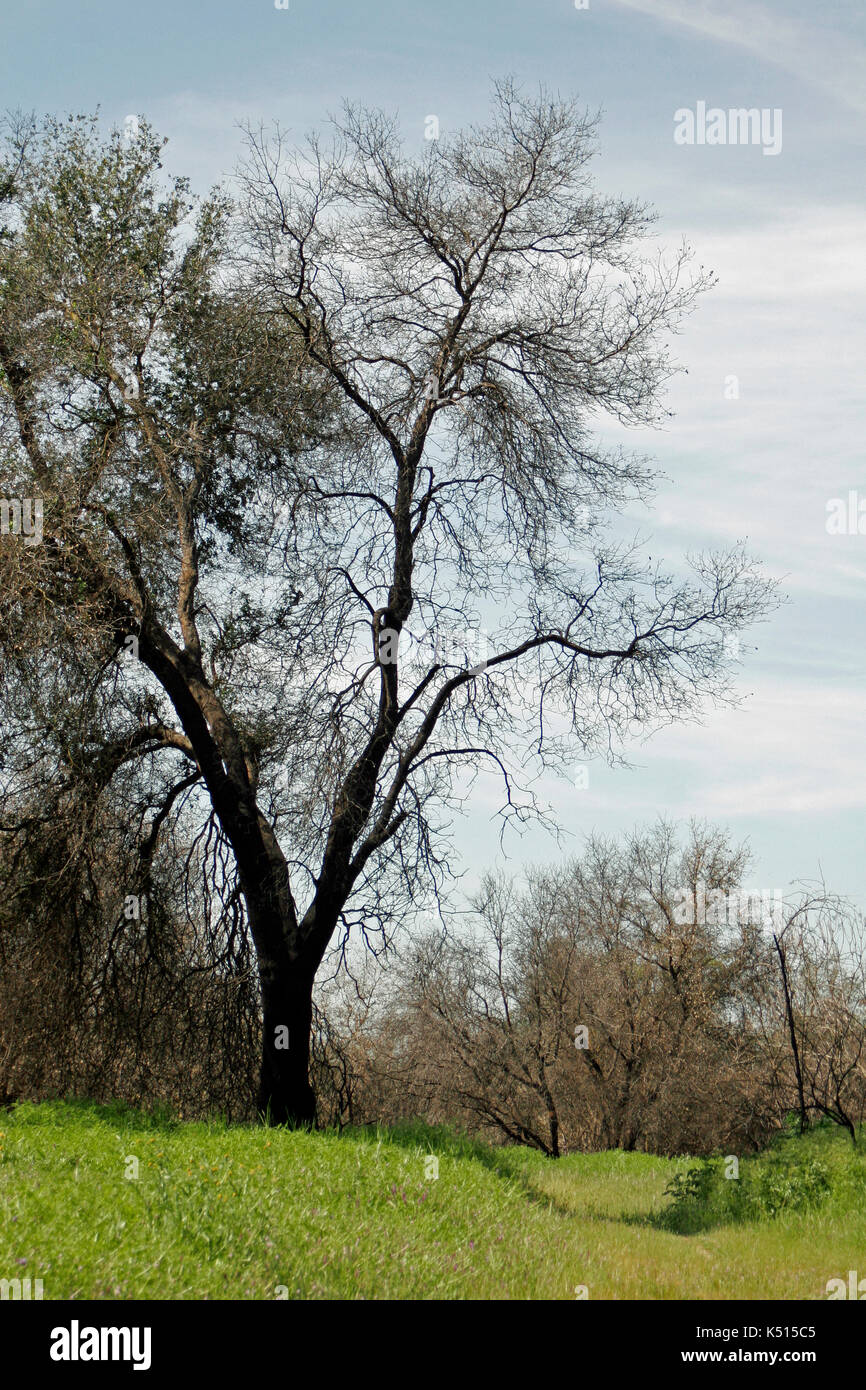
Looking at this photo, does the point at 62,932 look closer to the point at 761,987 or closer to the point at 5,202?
the point at 5,202

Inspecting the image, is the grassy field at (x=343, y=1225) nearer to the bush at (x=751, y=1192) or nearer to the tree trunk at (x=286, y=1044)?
the bush at (x=751, y=1192)

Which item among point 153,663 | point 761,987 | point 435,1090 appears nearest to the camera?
point 153,663

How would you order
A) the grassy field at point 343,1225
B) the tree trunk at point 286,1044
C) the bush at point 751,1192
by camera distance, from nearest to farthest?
the grassy field at point 343,1225, the bush at point 751,1192, the tree trunk at point 286,1044

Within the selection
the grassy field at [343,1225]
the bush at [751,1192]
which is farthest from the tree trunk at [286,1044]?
the bush at [751,1192]

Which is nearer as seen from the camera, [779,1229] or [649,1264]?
[649,1264]

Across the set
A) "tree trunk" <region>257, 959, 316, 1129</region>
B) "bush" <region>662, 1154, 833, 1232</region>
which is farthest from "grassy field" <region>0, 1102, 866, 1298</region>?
"tree trunk" <region>257, 959, 316, 1129</region>

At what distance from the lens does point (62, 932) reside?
13.3 m

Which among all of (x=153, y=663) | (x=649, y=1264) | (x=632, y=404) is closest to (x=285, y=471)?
(x=153, y=663)

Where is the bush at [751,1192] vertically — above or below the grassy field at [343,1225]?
below

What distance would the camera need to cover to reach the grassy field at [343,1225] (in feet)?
19.0

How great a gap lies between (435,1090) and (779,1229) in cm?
1691

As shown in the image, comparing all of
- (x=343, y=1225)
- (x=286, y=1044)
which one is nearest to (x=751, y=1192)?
(x=286, y=1044)

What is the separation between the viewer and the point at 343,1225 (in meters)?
7.45
